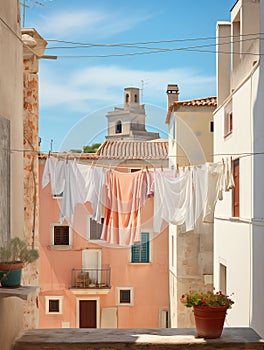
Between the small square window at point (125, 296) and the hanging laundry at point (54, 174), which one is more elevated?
the hanging laundry at point (54, 174)

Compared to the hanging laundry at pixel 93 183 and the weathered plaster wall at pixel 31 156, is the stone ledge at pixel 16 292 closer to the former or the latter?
the weathered plaster wall at pixel 31 156

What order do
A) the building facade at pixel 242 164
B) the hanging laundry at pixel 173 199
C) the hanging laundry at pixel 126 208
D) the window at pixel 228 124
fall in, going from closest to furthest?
the building facade at pixel 242 164, the hanging laundry at pixel 173 199, the hanging laundry at pixel 126 208, the window at pixel 228 124

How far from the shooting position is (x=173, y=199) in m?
10.1

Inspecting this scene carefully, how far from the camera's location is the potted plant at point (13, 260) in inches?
194

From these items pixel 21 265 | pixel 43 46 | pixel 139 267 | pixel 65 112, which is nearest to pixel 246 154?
pixel 65 112

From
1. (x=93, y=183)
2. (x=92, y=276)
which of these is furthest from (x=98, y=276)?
(x=93, y=183)

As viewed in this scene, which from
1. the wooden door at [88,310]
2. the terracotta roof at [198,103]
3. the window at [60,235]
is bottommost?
the wooden door at [88,310]

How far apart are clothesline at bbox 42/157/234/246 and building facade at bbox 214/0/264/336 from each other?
43 cm

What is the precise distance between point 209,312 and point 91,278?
16.6 meters

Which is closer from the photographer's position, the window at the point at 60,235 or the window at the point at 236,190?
the window at the point at 236,190

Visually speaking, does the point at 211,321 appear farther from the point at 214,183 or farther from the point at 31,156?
the point at 214,183

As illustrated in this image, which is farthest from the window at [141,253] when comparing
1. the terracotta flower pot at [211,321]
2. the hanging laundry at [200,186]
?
the terracotta flower pot at [211,321]

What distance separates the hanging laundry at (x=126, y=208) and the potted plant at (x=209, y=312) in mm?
4201

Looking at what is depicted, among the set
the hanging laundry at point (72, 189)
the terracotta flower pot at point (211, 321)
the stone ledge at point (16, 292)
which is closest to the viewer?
the stone ledge at point (16, 292)
